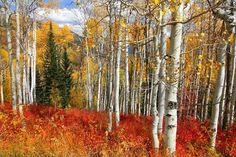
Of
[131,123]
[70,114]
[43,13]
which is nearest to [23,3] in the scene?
[43,13]

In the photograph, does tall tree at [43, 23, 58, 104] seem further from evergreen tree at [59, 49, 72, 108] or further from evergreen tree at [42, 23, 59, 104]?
evergreen tree at [59, 49, 72, 108]

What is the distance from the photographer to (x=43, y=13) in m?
24.0

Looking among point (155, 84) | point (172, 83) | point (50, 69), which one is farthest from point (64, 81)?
point (172, 83)

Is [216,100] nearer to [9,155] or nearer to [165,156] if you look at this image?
[165,156]

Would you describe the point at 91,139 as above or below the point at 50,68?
below

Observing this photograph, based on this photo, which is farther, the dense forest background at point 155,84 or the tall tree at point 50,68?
the tall tree at point 50,68

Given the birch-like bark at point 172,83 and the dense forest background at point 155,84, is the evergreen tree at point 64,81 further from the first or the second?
the birch-like bark at point 172,83

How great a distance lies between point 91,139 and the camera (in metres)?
10.1

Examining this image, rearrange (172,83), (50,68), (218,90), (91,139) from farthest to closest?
(50,68) → (91,139) → (218,90) → (172,83)

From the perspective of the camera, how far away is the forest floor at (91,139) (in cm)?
667

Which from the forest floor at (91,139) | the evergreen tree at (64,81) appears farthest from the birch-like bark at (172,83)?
the evergreen tree at (64,81)

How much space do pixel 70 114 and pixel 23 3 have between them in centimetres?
755

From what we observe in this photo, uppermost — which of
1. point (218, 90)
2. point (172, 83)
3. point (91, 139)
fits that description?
point (172, 83)

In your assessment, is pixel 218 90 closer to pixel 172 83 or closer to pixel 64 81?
pixel 172 83
